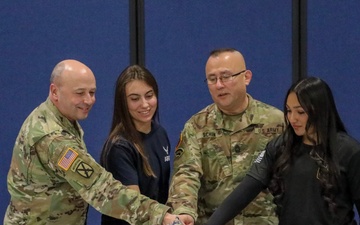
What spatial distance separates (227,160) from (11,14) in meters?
1.77

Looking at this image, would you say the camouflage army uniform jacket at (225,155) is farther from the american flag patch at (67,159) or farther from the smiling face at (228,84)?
the american flag patch at (67,159)

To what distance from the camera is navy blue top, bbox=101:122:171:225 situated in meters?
2.65

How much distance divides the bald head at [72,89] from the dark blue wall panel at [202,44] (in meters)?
1.38

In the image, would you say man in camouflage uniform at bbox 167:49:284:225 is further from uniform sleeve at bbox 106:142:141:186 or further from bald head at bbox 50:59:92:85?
bald head at bbox 50:59:92:85

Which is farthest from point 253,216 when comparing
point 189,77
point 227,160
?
point 189,77

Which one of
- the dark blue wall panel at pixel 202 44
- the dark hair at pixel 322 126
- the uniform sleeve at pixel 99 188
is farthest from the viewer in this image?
the dark blue wall panel at pixel 202 44

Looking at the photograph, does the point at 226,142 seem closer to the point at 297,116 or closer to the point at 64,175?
the point at 297,116

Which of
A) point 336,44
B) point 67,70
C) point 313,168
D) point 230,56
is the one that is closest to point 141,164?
point 67,70

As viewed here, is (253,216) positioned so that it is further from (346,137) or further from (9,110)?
(9,110)

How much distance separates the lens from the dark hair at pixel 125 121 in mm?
2699

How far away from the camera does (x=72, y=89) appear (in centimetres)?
265

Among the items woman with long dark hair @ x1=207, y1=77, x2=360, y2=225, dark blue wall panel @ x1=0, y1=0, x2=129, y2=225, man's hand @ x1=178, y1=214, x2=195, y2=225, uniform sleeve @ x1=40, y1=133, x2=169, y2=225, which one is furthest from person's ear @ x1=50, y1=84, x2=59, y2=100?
dark blue wall panel @ x1=0, y1=0, x2=129, y2=225

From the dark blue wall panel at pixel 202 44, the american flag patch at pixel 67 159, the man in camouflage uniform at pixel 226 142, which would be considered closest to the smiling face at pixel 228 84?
the man in camouflage uniform at pixel 226 142

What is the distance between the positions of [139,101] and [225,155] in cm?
40
